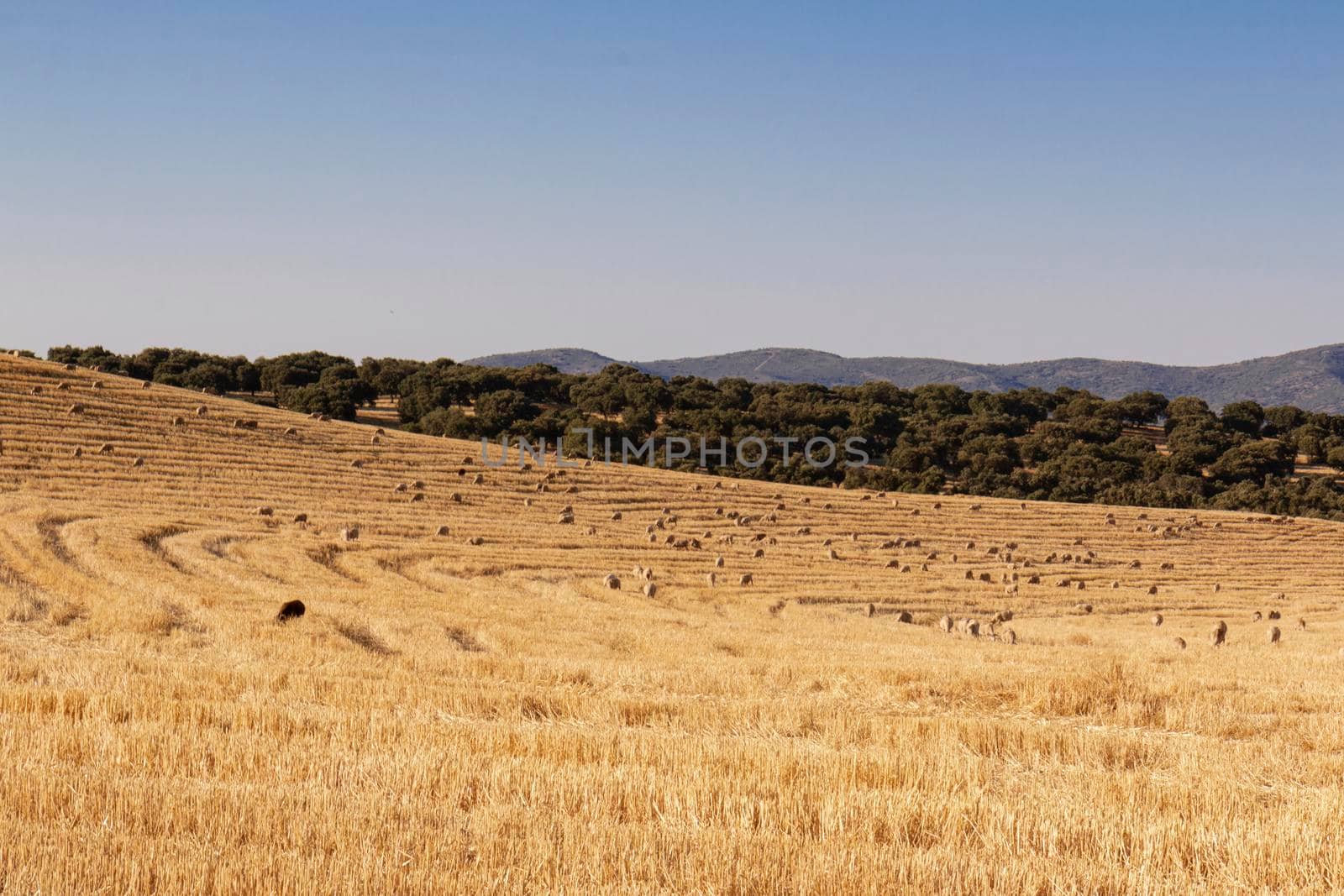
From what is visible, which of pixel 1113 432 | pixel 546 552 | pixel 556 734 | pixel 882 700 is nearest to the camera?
pixel 556 734

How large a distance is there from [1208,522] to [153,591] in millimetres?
47632

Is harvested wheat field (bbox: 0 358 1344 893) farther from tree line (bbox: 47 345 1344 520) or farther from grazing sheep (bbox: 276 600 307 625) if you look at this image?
tree line (bbox: 47 345 1344 520)

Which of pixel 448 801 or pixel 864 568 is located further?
pixel 864 568

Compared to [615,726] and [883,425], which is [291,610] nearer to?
[615,726]

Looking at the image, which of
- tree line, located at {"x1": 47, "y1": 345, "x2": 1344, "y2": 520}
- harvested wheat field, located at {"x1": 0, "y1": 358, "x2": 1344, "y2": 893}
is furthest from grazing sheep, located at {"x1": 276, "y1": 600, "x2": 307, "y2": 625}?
tree line, located at {"x1": 47, "y1": 345, "x2": 1344, "y2": 520}

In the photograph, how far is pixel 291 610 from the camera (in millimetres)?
18766

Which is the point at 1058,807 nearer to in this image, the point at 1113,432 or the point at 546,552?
the point at 546,552

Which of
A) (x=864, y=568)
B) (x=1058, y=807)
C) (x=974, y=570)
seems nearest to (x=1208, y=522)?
(x=974, y=570)

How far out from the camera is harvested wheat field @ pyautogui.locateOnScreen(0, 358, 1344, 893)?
6.01m

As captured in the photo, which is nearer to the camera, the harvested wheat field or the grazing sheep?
the harvested wheat field

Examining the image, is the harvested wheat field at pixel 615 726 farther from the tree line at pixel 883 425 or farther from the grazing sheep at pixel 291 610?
the tree line at pixel 883 425

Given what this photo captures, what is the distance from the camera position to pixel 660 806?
23.5 feet

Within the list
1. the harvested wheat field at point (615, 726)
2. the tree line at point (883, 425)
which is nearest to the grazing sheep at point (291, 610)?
the harvested wheat field at point (615, 726)

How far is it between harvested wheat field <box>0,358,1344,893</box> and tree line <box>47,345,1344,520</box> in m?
38.6
